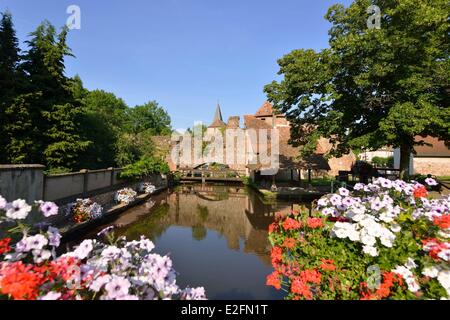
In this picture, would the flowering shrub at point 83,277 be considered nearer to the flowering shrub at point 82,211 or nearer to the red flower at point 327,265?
the red flower at point 327,265

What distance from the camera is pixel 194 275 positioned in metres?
6.09

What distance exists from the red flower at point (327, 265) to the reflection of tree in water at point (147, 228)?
717cm

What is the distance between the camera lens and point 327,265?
9.59ft

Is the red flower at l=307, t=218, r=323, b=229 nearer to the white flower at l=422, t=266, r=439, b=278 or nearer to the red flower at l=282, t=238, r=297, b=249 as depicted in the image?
the red flower at l=282, t=238, r=297, b=249

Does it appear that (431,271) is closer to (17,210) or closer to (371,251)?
(371,251)

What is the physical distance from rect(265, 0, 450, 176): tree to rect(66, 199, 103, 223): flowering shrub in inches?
413

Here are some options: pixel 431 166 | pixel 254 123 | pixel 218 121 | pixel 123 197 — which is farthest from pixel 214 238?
pixel 218 121

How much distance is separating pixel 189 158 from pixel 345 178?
19.6 m

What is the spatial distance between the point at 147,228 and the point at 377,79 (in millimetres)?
12568

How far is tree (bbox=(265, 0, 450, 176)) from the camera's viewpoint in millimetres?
10539

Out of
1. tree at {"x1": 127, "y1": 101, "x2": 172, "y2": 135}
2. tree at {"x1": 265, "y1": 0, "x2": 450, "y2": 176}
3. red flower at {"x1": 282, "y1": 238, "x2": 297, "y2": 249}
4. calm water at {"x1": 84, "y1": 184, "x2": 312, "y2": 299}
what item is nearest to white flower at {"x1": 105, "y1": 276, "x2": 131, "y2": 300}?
red flower at {"x1": 282, "y1": 238, "x2": 297, "y2": 249}
